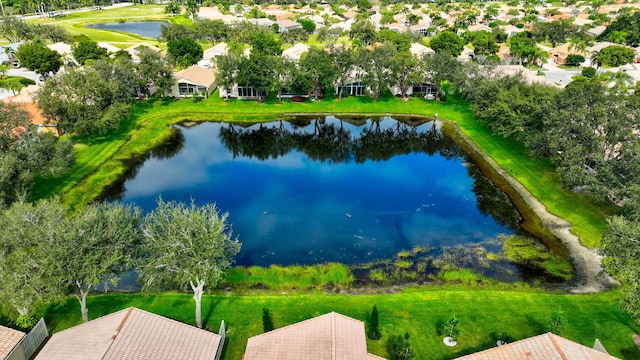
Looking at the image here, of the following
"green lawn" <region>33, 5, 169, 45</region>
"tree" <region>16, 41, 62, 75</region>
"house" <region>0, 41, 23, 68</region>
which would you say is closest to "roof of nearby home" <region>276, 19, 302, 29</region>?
"green lawn" <region>33, 5, 169, 45</region>

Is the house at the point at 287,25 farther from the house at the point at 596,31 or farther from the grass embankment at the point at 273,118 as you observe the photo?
the house at the point at 596,31

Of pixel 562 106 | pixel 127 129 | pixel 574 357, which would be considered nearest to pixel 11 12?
pixel 127 129

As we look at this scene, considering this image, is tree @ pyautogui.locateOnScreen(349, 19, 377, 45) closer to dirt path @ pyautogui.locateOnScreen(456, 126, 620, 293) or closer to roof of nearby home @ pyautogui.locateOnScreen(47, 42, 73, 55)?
roof of nearby home @ pyautogui.locateOnScreen(47, 42, 73, 55)

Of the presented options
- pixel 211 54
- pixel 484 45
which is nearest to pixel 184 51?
pixel 211 54

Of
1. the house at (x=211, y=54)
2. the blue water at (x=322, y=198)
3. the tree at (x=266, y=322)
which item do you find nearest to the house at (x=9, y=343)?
the tree at (x=266, y=322)

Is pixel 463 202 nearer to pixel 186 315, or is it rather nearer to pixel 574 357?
pixel 574 357
